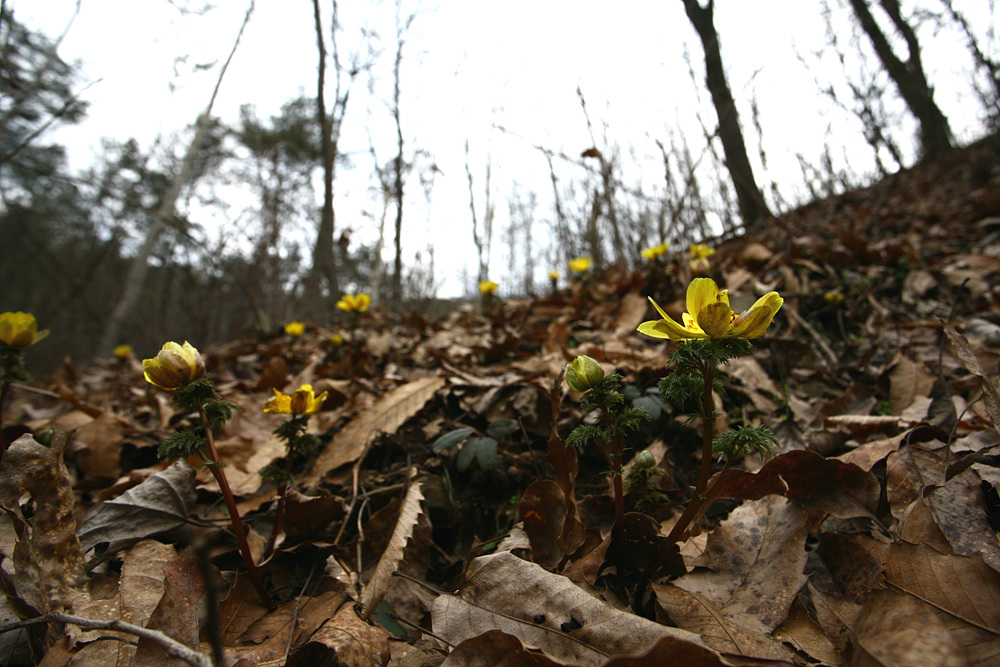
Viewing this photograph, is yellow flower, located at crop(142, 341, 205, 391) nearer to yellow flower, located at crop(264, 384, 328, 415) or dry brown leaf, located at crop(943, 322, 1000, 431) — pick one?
yellow flower, located at crop(264, 384, 328, 415)

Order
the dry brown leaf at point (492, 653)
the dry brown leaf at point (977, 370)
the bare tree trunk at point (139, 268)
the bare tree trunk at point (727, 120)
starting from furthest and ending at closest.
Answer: the bare tree trunk at point (139, 268) → the bare tree trunk at point (727, 120) → the dry brown leaf at point (977, 370) → the dry brown leaf at point (492, 653)

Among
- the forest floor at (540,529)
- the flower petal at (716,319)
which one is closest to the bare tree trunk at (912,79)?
the forest floor at (540,529)

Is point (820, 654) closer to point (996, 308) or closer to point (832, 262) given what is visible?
point (996, 308)

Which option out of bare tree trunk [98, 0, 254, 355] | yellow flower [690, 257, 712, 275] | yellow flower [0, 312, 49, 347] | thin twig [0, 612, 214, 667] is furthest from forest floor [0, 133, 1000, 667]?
bare tree trunk [98, 0, 254, 355]

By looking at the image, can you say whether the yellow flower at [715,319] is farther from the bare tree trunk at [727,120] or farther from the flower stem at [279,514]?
the bare tree trunk at [727,120]

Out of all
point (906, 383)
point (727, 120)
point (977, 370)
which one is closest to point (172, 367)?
point (977, 370)

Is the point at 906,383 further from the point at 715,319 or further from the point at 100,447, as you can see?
the point at 100,447

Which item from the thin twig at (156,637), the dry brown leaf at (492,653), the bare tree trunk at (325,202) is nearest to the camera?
the thin twig at (156,637)
